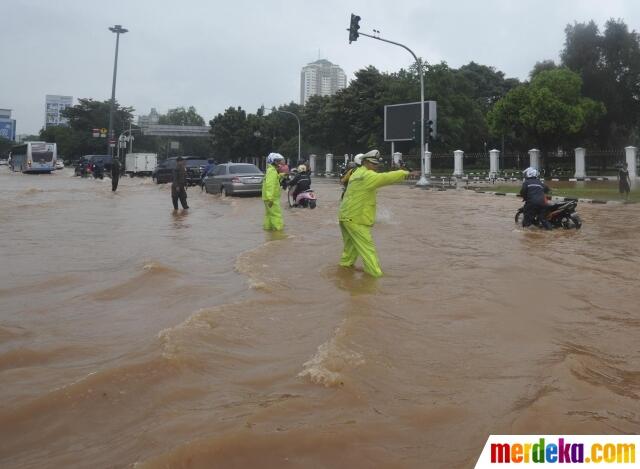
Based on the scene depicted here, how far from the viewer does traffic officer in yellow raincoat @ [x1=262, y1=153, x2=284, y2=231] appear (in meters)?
11.1

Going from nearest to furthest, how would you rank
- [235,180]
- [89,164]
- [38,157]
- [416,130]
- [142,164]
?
[235,180] → [416,130] → [89,164] → [38,157] → [142,164]

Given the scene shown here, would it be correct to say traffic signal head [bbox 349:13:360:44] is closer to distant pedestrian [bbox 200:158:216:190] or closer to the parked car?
the parked car

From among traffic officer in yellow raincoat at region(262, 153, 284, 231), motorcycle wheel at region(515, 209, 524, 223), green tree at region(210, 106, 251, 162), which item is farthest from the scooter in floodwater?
green tree at region(210, 106, 251, 162)

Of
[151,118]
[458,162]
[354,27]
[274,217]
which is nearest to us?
[274,217]

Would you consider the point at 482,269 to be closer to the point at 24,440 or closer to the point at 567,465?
the point at 567,465

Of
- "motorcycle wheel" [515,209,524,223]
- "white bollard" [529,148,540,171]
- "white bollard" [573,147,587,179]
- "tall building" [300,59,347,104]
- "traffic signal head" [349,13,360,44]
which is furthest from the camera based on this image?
"tall building" [300,59,347,104]

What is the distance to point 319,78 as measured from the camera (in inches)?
4478

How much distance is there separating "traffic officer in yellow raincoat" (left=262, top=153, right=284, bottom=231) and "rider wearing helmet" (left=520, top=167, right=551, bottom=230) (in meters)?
4.66

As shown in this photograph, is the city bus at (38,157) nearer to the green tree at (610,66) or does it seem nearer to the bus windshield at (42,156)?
the bus windshield at (42,156)

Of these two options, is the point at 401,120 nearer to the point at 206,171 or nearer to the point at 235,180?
the point at 206,171

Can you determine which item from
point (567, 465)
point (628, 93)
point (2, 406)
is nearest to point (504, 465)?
point (567, 465)

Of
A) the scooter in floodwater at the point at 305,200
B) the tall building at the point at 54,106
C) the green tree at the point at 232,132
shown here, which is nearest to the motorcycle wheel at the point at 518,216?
the scooter in floodwater at the point at 305,200

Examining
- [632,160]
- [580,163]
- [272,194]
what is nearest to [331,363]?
[272,194]

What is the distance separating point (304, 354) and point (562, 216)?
899 centimetres
